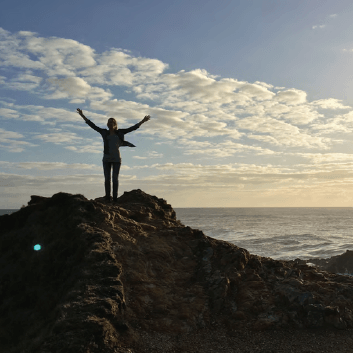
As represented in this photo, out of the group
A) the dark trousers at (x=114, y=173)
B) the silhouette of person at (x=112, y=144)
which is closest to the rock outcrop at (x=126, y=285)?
the dark trousers at (x=114, y=173)

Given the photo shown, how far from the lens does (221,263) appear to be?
29.4 feet

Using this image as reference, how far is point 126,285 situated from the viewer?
24.7 ft

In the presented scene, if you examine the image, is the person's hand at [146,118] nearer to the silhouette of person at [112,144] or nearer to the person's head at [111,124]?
the silhouette of person at [112,144]

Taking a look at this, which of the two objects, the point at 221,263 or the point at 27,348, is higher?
the point at 221,263

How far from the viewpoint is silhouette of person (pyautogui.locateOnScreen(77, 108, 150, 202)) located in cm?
1119

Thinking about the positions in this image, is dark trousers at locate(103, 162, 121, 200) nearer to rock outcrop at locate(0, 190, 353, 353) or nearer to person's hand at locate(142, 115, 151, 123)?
rock outcrop at locate(0, 190, 353, 353)

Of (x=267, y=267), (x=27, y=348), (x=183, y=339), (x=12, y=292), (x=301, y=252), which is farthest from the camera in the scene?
(x=301, y=252)

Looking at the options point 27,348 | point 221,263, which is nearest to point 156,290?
point 221,263

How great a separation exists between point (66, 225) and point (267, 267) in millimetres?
5477

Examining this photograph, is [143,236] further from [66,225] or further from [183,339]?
[183,339]

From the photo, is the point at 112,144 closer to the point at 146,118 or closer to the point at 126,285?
the point at 146,118

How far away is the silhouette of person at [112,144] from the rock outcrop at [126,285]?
65.0 inches

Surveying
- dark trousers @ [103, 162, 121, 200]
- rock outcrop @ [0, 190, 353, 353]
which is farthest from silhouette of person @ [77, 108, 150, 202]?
rock outcrop @ [0, 190, 353, 353]

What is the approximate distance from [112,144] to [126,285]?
16.7ft
